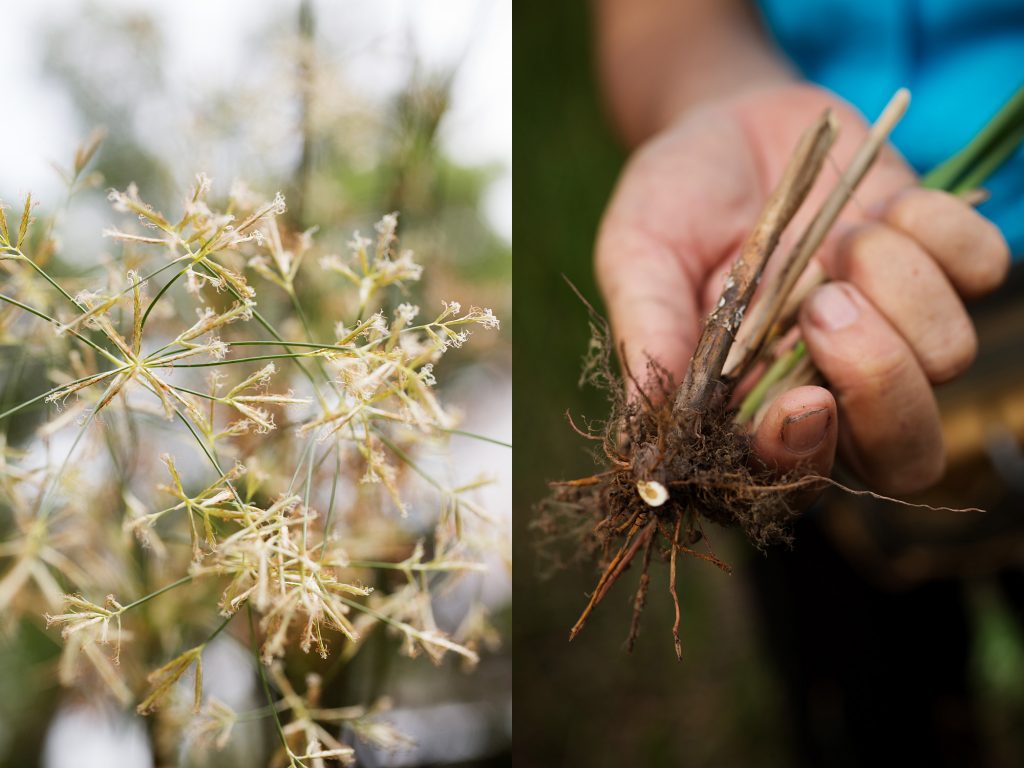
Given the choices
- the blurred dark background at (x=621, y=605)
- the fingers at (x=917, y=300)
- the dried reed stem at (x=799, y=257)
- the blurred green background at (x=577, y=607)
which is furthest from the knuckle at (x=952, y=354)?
the blurred green background at (x=577, y=607)

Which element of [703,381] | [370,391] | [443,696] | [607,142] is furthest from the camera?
[607,142]

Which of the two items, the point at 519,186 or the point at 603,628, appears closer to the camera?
the point at 603,628

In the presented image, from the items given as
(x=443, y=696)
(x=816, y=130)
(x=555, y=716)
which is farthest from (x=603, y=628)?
(x=816, y=130)

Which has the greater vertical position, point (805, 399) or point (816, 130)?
point (816, 130)

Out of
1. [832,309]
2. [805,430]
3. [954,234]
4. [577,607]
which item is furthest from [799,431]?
[577,607]

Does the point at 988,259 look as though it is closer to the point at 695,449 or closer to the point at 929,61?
the point at 695,449

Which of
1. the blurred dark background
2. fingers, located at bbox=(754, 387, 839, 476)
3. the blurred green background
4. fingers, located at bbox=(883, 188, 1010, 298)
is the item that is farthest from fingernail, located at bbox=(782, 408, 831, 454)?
the blurred green background

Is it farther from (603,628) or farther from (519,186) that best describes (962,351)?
(519,186)
